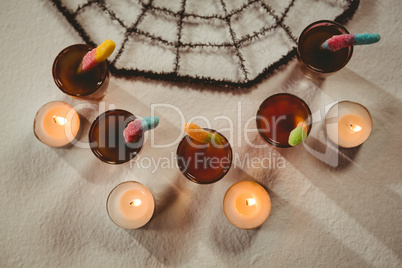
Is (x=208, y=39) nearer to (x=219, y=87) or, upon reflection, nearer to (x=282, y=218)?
(x=219, y=87)

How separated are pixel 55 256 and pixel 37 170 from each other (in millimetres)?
200

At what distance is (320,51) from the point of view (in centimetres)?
67

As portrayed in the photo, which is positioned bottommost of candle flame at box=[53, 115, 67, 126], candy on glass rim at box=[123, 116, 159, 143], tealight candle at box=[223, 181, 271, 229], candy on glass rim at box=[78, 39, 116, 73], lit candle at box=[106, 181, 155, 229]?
tealight candle at box=[223, 181, 271, 229]

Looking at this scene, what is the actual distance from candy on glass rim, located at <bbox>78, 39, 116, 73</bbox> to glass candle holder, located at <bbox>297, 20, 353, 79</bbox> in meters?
0.40

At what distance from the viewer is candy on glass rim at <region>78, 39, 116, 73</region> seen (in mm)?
543

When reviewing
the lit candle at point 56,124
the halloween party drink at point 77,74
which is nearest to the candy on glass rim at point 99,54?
the halloween party drink at point 77,74

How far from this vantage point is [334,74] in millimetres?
740

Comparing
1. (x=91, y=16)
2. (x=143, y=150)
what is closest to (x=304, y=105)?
(x=143, y=150)

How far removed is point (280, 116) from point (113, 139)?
366 millimetres

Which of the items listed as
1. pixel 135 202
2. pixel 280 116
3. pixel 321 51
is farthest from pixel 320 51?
pixel 135 202

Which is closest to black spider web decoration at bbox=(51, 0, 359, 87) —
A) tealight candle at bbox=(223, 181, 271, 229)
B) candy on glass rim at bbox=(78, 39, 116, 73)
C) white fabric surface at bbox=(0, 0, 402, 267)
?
white fabric surface at bbox=(0, 0, 402, 267)

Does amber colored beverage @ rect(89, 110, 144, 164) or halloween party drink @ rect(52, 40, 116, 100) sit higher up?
halloween party drink @ rect(52, 40, 116, 100)

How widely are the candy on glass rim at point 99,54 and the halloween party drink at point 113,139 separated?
0.12 m

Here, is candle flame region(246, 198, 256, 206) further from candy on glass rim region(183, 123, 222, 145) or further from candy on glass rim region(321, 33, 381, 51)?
candy on glass rim region(321, 33, 381, 51)
